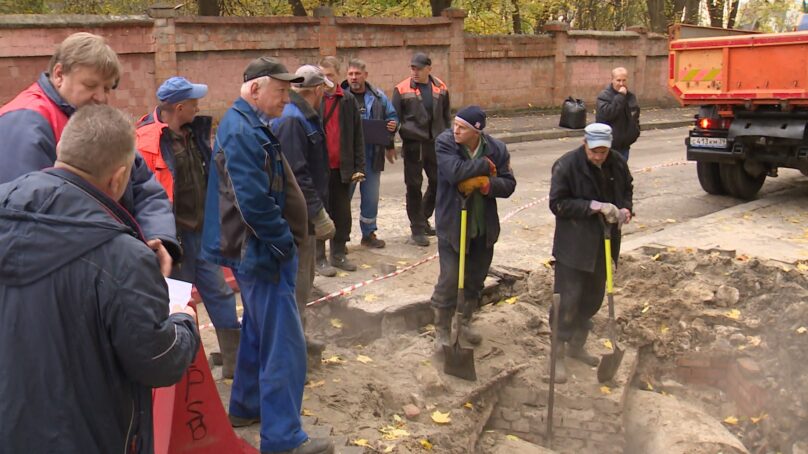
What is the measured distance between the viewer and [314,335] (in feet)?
20.6

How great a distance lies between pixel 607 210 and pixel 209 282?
2.71 metres

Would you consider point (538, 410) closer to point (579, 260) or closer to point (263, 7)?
point (579, 260)

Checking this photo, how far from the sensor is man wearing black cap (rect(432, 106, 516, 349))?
18.9 feet

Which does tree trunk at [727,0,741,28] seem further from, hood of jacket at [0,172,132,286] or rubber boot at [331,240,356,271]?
hood of jacket at [0,172,132,286]

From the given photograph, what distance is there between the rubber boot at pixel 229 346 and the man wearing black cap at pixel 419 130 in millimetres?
3844

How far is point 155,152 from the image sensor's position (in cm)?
477

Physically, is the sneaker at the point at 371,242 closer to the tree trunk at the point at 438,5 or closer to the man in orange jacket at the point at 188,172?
the man in orange jacket at the point at 188,172

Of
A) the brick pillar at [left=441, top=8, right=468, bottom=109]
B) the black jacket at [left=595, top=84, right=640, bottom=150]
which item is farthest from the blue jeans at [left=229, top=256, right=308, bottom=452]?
the brick pillar at [left=441, top=8, right=468, bottom=109]

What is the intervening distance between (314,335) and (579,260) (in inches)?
82.7

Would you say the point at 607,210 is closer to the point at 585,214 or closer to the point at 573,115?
the point at 585,214

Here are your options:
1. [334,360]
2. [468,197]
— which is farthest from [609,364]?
[334,360]

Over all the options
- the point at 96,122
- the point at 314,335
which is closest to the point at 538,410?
the point at 314,335

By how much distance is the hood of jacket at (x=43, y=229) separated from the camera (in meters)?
2.28

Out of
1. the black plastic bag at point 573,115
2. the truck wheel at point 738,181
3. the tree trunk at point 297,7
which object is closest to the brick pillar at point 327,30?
the tree trunk at point 297,7
